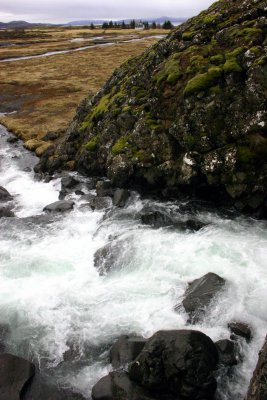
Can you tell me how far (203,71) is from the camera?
26.9m

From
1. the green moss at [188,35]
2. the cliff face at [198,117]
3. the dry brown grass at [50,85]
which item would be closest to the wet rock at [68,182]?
the cliff face at [198,117]

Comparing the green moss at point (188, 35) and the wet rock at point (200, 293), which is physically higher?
the green moss at point (188, 35)

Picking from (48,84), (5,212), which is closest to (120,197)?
(5,212)

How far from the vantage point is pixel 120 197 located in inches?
1110

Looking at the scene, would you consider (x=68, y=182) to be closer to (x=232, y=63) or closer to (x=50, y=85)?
(x=232, y=63)

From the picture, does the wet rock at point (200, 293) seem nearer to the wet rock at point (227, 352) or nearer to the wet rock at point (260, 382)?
the wet rock at point (227, 352)

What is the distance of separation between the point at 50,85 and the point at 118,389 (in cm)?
9033

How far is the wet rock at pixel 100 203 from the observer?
28516 mm

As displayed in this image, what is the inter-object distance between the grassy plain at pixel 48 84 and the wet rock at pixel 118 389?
4448 centimetres

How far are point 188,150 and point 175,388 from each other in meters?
18.9

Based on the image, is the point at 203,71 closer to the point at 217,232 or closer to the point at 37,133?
the point at 217,232

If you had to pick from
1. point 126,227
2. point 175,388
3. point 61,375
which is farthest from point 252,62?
point 61,375

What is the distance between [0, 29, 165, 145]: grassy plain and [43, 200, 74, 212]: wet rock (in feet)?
83.4

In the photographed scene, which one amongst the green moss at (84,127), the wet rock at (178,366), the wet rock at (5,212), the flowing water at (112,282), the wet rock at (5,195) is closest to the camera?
the wet rock at (178,366)
